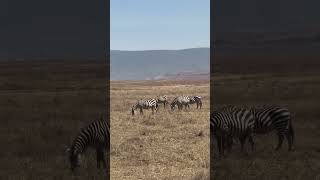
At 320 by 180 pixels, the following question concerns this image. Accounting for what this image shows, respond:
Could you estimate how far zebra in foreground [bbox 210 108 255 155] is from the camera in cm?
1492

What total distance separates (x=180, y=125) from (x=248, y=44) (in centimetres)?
11736

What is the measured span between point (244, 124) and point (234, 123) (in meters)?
0.40

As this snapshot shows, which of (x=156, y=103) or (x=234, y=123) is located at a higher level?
(x=156, y=103)

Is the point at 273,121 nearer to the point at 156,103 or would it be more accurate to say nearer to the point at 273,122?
the point at 273,122

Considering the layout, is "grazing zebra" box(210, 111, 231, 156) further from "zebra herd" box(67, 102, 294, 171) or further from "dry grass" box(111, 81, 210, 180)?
"dry grass" box(111, 81, 210, 180)

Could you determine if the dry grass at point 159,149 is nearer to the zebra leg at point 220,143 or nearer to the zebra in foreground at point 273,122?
the zebra leg at point 220,143

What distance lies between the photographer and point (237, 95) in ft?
128

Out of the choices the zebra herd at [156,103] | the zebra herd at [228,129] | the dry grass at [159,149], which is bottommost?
the dry grass at [159,149]
